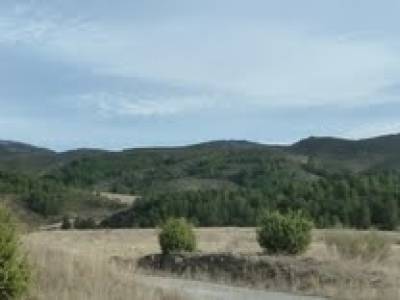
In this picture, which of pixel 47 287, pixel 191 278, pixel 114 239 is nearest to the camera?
pixel 47 287

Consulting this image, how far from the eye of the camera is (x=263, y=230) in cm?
3028

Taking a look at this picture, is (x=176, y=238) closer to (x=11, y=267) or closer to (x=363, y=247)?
(x=363, y=247)

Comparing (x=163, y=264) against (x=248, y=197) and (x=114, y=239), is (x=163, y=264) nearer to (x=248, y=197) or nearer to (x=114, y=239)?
(x=114, y=239)

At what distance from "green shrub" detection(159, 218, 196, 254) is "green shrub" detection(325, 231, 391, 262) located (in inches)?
207

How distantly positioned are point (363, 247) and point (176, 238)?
7000 mm

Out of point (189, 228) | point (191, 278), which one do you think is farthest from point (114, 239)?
point (191, 278)

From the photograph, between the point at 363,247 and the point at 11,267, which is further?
the point at 363,247

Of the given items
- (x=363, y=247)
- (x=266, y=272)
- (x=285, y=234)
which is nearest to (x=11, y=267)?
(x=266, y=272)

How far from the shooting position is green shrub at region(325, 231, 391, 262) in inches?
1200

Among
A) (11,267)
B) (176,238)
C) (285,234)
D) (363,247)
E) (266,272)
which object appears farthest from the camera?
(176,238)

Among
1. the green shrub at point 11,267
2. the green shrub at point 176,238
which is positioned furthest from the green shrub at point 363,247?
the green shrub at point 11,267

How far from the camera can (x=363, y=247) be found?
30.8 meters

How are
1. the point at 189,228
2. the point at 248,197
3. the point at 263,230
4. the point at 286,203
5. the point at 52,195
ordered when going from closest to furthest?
the point at 263,230 → the point at 189,228 → the point at 286,203 → the point at 248,197 → the point at 52,195

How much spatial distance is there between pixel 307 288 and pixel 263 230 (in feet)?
27.3
